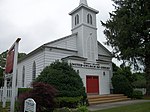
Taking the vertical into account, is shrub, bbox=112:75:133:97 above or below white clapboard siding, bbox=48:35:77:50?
below

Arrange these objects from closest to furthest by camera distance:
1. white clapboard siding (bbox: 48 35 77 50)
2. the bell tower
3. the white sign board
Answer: the white sign board, white clapboard siding (bbox: 48 35 77 50), the bell tower

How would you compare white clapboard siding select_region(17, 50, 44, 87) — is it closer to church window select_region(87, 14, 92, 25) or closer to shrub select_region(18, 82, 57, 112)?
church window select_region(87, 14, 92, 25)

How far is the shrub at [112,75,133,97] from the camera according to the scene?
2069cm

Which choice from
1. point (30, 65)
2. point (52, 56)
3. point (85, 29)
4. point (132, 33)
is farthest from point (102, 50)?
point (30, 65)

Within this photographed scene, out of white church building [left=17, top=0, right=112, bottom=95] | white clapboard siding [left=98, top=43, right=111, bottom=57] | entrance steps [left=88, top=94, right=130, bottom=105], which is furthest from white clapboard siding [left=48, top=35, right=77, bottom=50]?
entrance steps [left=88, top=94, right=130, bottom=105]

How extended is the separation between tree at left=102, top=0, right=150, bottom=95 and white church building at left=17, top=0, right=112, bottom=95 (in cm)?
205

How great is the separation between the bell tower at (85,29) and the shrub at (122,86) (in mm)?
3395

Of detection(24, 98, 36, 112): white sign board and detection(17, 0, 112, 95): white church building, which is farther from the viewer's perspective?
detection(17, 0, 112, 95): white church building

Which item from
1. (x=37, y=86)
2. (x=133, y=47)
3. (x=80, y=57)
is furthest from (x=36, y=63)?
(x=37, y=86)

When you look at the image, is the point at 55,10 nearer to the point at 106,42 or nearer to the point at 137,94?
the point at 106,42

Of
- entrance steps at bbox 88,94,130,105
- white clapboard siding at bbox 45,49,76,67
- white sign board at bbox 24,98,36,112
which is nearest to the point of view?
white sign board at bbox 24,98,36,112

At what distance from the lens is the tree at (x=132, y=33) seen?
64.8ft

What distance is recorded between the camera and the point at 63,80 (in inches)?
566

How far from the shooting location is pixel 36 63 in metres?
21.3
